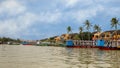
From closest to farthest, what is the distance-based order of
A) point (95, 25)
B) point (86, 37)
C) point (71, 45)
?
point (71, 45)
point (95, 25)
point (86, 37)

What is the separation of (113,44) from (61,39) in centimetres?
9312

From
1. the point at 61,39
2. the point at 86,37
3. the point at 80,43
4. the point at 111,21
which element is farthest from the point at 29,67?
the point at 61,39

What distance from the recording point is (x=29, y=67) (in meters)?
23.9

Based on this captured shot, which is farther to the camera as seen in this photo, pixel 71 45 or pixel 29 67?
pixel 71 45

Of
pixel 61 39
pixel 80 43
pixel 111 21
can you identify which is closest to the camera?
pixel 111 21

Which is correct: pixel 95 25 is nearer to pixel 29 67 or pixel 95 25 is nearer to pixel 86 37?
pixel 86 37

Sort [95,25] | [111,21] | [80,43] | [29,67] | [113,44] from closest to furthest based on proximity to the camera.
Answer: [29,67] < [113,44] < [111,21] < [80,43] < [95,25]

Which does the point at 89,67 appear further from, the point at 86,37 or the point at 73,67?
the point at 86,37

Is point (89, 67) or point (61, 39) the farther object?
point (61, 39)

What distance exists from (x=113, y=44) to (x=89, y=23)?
49803 millimetres

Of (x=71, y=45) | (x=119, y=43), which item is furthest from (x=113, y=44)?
(x=71, y=45)

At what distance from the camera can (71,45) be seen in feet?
448

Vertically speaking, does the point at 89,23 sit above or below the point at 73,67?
above

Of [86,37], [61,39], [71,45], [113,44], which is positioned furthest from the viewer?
[61,39]
